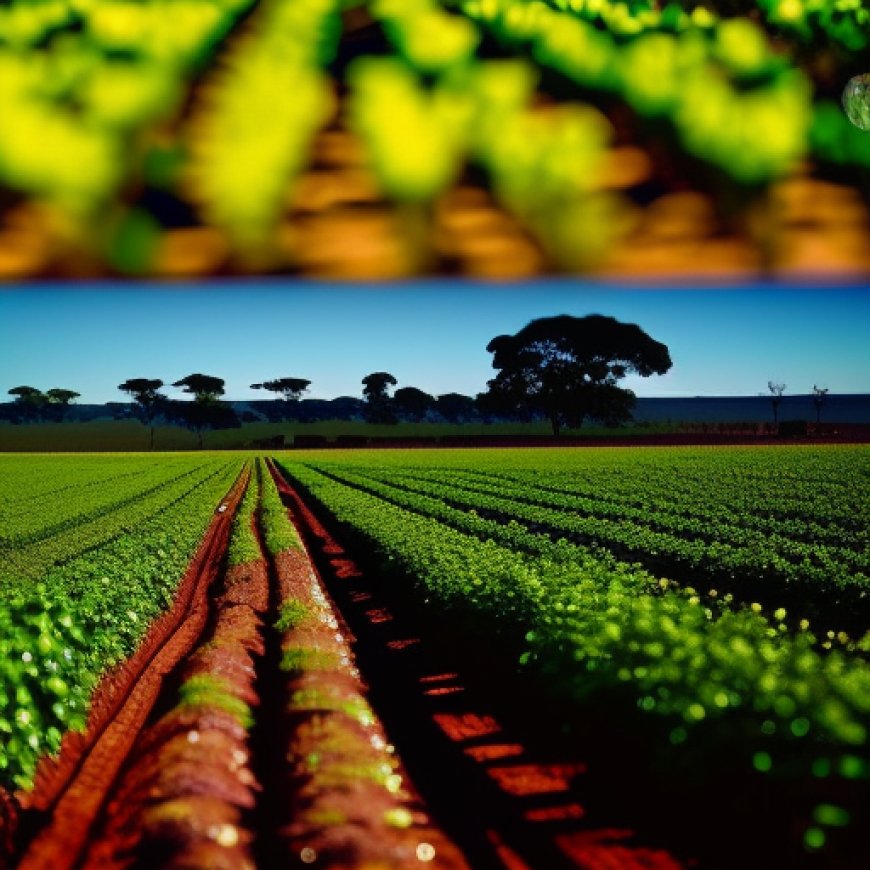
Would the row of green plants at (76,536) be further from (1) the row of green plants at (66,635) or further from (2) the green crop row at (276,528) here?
(2) the green crop row at (276,528)

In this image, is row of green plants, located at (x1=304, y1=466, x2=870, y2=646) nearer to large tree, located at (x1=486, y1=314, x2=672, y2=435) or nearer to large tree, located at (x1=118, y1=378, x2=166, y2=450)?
large tree, located at (x1=486, y1=314, x2=672, y2=435)

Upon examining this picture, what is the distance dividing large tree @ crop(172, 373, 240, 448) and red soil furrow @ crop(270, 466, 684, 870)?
91.2 m

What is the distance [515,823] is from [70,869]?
2915 millimetres

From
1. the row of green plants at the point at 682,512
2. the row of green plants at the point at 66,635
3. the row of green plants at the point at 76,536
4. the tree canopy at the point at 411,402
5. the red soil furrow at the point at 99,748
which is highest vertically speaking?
the tree canopy at the point at 411,402

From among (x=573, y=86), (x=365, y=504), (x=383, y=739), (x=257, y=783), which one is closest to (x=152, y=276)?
(x=573, y=86)

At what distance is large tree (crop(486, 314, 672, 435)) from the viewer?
66688mm

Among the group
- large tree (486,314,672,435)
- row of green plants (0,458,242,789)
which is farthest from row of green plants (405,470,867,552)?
large tree (486,314,672,435)

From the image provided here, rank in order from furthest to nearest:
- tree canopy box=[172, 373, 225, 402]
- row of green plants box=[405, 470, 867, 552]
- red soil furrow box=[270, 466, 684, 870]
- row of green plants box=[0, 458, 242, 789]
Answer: tree canopy box=[172, 373, 225, 402] → row of green plants box=[405, 470, 867, 552] → row of green plants box=[0, 458, 242, 789] → red soil furrow box=[270, 466, 684, 870]

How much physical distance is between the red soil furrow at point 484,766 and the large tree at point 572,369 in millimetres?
56695

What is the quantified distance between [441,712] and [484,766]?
1.54m

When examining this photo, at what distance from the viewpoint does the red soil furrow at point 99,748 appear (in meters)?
5.70

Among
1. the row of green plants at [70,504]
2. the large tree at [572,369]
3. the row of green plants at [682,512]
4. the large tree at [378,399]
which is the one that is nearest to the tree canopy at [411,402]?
the large tree at [378,399]

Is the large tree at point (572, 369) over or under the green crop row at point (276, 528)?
over

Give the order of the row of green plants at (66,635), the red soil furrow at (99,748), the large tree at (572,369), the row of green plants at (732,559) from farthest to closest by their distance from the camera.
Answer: the large tree at (572,369) → the row of green plants at (732,559) → the row of green plants at (66,635) → the red soil furrow at (99,748)
